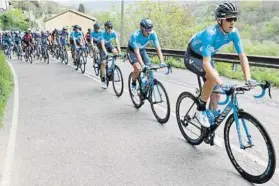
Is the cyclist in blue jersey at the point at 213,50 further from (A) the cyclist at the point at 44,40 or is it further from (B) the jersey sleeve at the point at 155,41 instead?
(A) the cyclist at the point at 44,40

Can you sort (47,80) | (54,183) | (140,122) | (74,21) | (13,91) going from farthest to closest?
(74,21) < (47,80) < (13,91) < (140,122) < (54,183)

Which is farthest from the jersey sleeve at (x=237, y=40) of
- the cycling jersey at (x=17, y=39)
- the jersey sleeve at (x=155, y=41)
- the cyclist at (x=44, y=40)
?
the cycling jersey at (x=17, y=39)

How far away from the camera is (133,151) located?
17.2 feet

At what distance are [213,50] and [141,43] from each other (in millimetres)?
2863

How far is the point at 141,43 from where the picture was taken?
7.39m

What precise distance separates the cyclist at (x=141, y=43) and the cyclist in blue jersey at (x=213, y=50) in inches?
47.3

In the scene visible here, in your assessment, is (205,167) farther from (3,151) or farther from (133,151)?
(3,151)

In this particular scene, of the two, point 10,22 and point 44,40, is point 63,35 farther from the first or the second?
point 10,22

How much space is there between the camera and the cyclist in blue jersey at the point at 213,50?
422 centimetres

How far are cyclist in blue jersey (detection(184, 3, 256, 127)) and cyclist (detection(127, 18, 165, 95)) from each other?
3.94ft

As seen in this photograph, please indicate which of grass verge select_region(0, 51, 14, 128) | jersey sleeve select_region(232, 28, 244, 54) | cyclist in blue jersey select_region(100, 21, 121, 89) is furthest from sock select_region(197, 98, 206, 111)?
cyclist in blue jersey select_region(100, 21, 121, 89)

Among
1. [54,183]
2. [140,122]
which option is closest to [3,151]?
[54,183]

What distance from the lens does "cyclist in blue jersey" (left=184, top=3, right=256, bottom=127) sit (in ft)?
13.9

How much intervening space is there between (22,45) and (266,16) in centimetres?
5765
